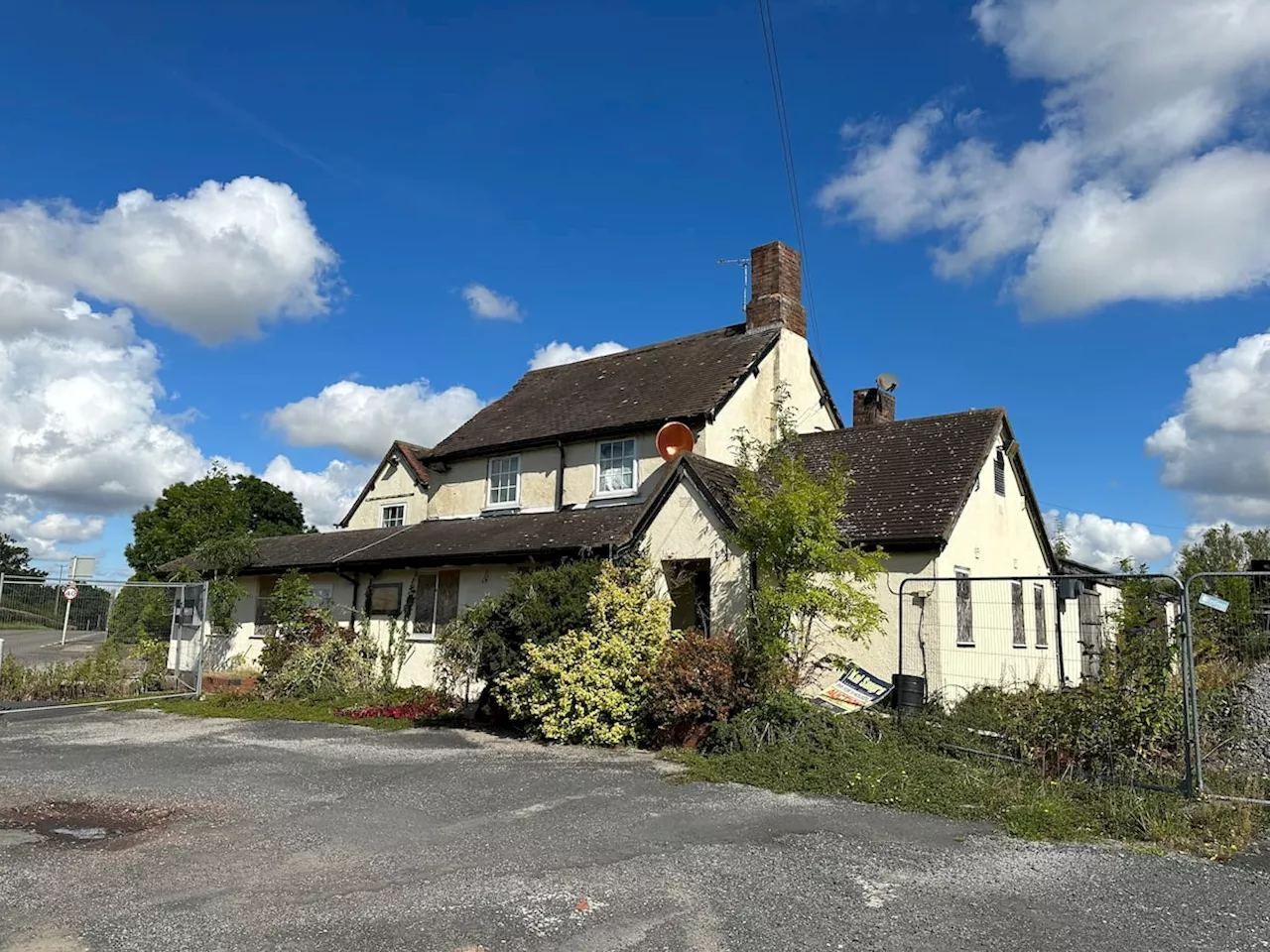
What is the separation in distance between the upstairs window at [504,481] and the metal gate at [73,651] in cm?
711

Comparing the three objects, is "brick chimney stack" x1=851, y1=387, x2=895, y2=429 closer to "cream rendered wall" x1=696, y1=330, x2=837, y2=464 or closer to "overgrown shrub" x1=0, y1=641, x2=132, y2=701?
"cream rendered wall" x1=696, y1=330, x2=837, y2=464

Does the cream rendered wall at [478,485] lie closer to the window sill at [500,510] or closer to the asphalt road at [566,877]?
the window sill at [500,510]

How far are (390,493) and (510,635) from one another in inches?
623

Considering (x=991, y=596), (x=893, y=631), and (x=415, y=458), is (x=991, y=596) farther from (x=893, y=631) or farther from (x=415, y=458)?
(x=415, y=458)

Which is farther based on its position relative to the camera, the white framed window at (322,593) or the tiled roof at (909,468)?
the white framed window at (322,593)

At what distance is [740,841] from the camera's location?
745 cm

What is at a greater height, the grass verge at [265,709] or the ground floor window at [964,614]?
the ground floor window at [964,614]

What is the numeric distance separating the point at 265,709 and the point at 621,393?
11.1 m

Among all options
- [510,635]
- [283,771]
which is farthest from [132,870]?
[510,635]

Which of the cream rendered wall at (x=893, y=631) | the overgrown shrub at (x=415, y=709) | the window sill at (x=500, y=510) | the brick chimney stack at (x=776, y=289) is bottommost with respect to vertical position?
the overgrown shrub at (x=415, y=709)

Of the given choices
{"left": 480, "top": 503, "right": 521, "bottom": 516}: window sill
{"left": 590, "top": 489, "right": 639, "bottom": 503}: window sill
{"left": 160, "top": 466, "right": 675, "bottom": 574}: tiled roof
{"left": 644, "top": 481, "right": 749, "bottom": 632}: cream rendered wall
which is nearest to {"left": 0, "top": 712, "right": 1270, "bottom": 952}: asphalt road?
{"left": 644, "top": 481, "right": 749, "bottom": 632}: cream rendered wall

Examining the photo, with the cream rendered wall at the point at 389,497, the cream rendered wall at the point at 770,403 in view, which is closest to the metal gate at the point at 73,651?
the cream rendered wall at the point at 389,497

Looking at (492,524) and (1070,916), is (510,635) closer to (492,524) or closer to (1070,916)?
(492,524)

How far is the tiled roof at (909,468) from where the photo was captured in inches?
607
